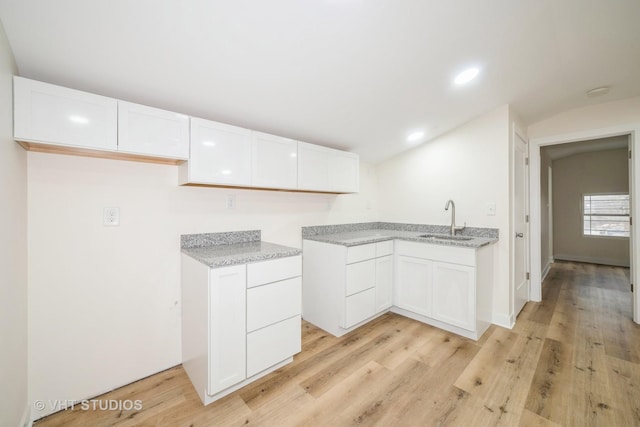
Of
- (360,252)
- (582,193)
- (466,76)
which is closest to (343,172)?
(360,252)

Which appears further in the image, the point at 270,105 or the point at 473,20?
the point at 270,105

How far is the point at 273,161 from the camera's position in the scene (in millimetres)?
2131

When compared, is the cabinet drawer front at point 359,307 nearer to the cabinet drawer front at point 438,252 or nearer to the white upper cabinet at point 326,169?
the cabinet drawer front at point 438,252

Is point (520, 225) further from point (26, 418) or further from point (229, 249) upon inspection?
point (26, 418)

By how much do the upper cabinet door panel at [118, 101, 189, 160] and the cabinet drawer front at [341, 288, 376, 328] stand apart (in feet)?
6.00

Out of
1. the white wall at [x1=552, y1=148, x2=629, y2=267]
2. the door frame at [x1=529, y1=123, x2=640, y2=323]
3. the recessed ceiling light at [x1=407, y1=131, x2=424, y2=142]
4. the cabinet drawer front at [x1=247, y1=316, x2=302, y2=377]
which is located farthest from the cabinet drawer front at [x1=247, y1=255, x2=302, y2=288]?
the white wall at [x1=552, y1=148, x2=629, y2=267]

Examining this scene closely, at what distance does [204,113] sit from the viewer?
188 cm

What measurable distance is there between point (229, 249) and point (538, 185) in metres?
3.75

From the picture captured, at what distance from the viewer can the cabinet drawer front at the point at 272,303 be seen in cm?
169

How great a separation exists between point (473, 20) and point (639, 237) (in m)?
2.94

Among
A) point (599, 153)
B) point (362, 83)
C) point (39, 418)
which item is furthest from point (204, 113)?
point (599, 153)

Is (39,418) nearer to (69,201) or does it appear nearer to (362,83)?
(69,201)

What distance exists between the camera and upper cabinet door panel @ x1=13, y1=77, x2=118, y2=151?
1.21 meters

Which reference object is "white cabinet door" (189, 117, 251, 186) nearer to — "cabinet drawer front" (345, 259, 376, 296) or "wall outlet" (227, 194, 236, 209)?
"wall outlet" (227, 194, 236, 209)
